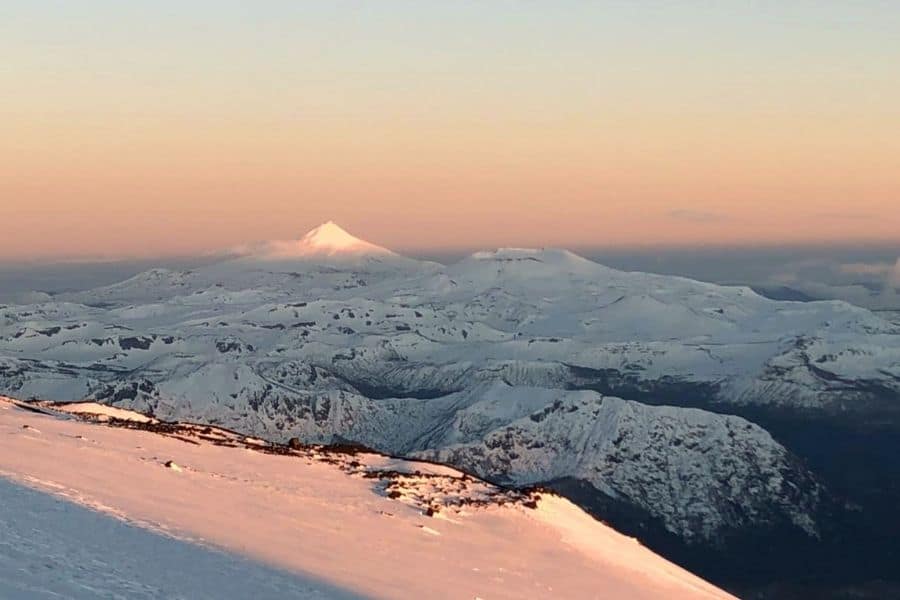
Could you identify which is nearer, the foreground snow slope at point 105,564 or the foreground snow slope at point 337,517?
the foreground snow slope at point 105,564

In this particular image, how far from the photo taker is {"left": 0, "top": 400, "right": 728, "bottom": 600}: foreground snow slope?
2920cm

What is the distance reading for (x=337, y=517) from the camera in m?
35.6

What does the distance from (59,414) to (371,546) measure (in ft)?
92.8

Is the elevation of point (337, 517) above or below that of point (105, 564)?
below

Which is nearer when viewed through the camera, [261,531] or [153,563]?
[153,563]

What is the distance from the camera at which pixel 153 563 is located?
24625 millimetres

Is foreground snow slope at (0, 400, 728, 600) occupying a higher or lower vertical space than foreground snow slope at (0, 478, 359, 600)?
lower

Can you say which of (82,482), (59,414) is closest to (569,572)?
(82,482)

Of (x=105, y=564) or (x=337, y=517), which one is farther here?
(x=337, y=517)

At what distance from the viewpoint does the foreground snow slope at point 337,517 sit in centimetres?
2920

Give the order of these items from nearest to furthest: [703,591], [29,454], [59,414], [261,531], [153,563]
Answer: [153,563]
[261,531]
[29,454]
[703,591]
[59,414]

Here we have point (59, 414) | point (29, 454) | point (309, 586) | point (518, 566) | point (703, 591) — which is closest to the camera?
point (309, 586)

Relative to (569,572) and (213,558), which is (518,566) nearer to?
(569,572)

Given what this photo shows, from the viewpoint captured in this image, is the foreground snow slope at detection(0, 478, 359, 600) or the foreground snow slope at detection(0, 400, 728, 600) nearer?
the foreground snow slope at detection(0, 478, 359, 600)
